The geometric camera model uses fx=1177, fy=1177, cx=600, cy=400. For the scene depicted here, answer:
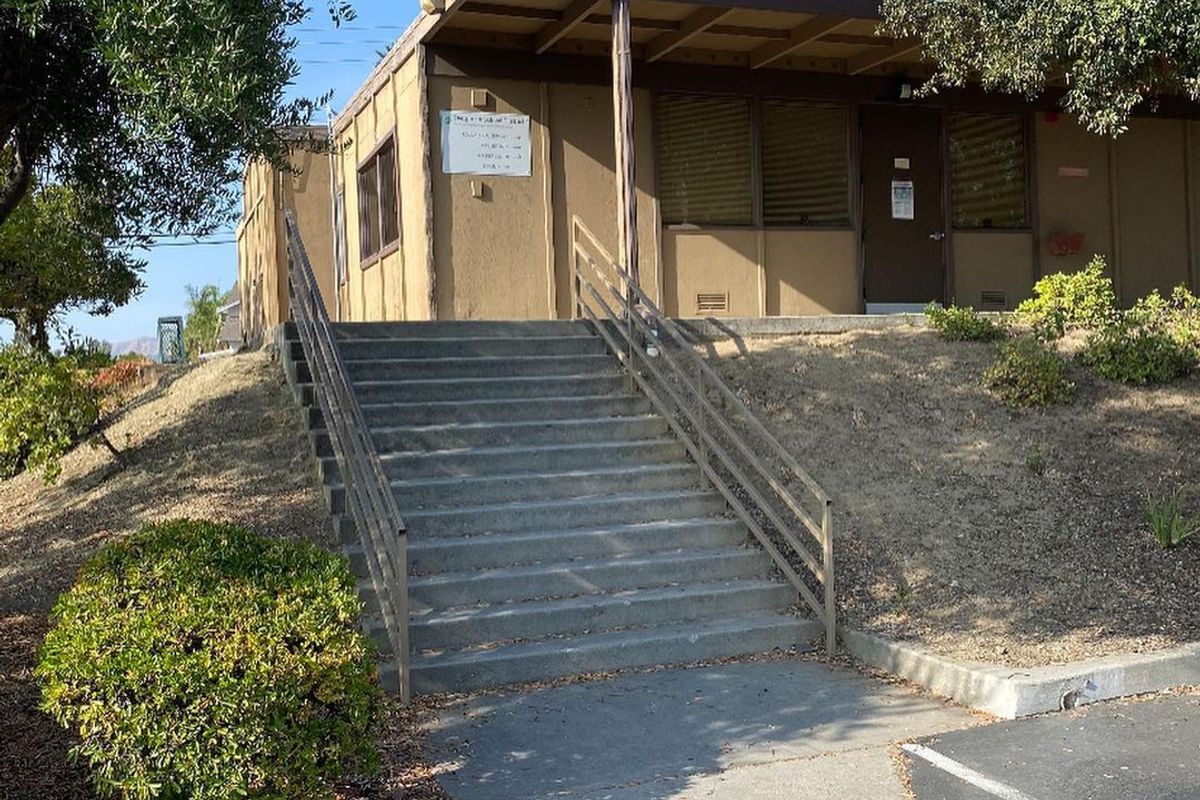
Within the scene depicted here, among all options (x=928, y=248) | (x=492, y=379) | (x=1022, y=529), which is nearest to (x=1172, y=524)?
(x=1022, y=529)

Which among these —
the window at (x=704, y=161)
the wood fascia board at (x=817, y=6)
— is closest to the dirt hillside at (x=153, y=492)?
the window at (x=704, y=161)

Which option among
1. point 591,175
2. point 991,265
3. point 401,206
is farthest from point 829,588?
point 991,265

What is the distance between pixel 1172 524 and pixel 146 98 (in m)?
6.72

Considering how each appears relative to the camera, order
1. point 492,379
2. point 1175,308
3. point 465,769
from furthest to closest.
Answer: point 1175,308
point 492,379
point 465,769

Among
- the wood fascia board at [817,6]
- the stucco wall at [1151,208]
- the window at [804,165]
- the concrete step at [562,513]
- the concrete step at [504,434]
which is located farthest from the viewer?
the stucco wall at [1151,208]

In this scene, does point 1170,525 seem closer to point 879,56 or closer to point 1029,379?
point 1029,379

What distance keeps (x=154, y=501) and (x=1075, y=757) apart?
6446 mm

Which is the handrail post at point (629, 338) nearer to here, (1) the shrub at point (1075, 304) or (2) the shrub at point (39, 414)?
(1) the shrub at point (1075, 304)

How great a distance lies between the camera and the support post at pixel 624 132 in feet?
32.8

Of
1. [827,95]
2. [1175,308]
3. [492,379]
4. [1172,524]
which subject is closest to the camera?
[1172,524]

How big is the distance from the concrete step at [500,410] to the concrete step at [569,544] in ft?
4.76

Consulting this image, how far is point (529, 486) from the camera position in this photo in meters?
8.16

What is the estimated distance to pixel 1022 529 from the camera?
318 inches

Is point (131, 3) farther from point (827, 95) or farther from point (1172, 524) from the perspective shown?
point (827, 95)
